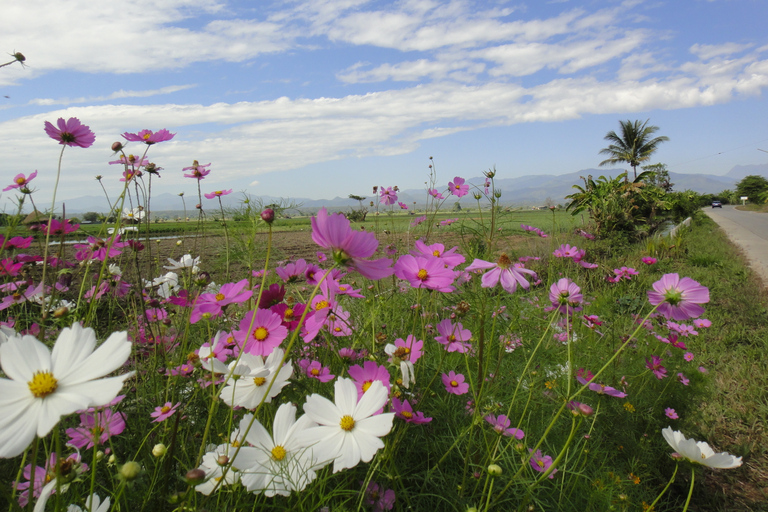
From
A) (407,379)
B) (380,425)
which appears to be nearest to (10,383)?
(380,425)

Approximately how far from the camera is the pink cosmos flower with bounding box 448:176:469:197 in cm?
223

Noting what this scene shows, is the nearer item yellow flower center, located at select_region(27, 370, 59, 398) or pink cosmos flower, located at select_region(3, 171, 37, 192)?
yellow flower center, located at select_region(27, 370, 59, 398)

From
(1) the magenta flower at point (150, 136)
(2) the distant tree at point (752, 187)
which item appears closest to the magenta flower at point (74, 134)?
(1) the magenta flower at point (150, 136)

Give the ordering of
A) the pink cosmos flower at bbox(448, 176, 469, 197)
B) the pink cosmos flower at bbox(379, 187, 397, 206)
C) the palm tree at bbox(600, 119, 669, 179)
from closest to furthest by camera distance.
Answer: the pink cosmos flower at bbox(448, 176, 469, 197), the pink cosmos flower at bbox(379, 187, 397, 206), the palm tree at bbox(600, 119, 669, 179)

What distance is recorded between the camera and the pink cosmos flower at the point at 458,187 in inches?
88.0

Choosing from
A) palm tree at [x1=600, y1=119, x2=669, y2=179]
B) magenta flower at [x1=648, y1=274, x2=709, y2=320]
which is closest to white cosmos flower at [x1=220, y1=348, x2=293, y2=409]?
magenta flower at [x1=648, y1=274, x2=709, y2=320]

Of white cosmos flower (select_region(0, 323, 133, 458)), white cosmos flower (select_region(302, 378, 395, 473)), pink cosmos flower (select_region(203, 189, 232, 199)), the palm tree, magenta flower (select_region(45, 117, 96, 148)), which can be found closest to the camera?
white cosmos flower (select_region(0, 323, 133, 458))

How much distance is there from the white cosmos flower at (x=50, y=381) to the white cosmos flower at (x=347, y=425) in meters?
0.28

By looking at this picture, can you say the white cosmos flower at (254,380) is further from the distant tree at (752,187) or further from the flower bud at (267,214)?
the distant tree at (752,187)

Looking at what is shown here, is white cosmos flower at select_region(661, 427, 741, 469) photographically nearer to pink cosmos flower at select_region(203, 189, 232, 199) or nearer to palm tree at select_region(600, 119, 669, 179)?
pink cosmos flower at select_region(203, 189, 232, 199)

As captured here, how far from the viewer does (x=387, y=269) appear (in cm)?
63

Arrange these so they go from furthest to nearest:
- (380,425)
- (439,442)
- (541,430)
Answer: (541,430) → (439,442) → (380,425)

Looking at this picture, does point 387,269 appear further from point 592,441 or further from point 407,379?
point 592,441

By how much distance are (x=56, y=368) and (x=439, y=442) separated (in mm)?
828
